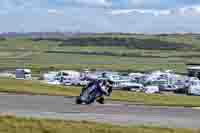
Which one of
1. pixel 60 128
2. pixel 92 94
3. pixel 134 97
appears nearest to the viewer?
pixel 60 128

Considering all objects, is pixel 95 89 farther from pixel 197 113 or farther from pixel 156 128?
pixel 156 128

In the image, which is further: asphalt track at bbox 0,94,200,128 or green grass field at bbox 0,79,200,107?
green grass field at bbox 0,79,200,107

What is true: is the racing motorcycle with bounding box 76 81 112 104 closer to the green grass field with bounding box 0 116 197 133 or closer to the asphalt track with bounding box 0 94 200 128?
the asphalt track with bounding box 0 94 200 128

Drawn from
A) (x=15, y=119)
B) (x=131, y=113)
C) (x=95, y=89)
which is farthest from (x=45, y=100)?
(x=15, y=119)

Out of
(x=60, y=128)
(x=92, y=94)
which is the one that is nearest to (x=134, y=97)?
(x=92, y=94)

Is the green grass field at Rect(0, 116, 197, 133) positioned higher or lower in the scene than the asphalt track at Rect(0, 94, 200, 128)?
higher

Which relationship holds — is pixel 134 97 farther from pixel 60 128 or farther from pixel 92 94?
pixel 60 128

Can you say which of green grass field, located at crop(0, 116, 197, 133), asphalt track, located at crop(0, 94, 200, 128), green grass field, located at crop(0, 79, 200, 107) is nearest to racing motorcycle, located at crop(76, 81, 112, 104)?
asphalt track, located at crop(0, 94, 200, 128)

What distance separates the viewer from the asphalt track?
21156 millimetres

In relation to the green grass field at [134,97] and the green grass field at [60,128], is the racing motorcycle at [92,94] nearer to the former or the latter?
the green grass field at [134,97]

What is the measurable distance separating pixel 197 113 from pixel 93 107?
16.8ft

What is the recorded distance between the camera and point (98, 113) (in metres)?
24.1

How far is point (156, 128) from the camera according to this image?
17.8m

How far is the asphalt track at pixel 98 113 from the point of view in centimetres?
2116
